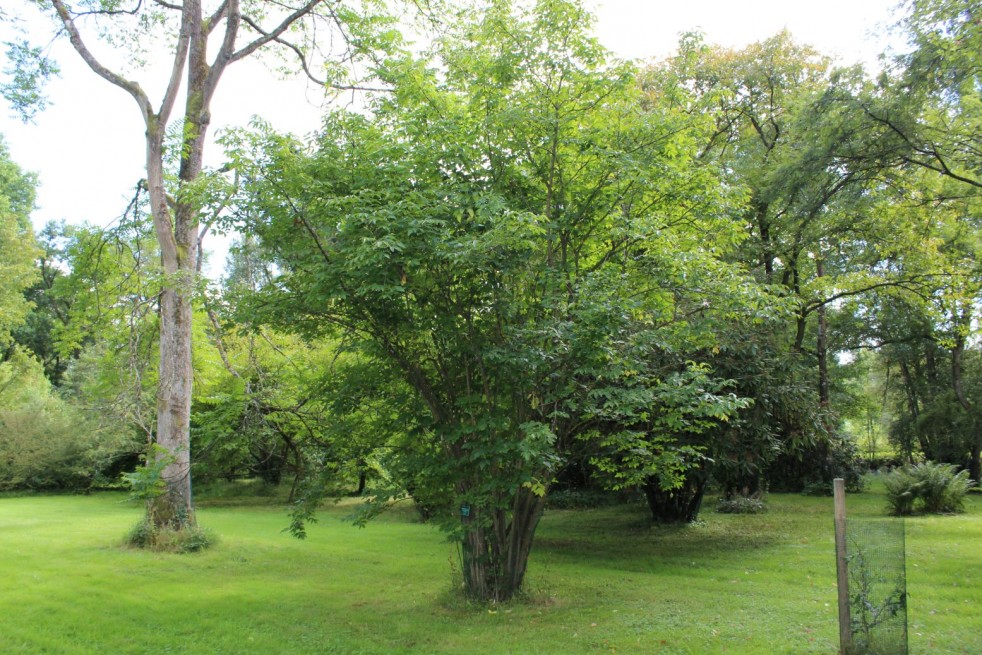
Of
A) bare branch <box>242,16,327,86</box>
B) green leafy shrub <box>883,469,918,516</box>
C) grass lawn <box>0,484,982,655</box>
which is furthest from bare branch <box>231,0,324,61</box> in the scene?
green leafy shrub <box>883,469,918,516</box>

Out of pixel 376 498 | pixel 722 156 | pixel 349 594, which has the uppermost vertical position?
pixel 722 156

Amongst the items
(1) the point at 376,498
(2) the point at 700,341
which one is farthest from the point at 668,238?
(1) the point at 376,498

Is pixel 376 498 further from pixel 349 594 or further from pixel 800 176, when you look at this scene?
pixel 800 176

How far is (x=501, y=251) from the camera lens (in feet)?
22.2

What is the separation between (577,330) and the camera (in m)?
6.73

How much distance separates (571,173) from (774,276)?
31.2 ft

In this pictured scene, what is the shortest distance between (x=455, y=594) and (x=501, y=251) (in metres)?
4.56

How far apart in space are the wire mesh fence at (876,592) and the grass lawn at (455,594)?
106 cm

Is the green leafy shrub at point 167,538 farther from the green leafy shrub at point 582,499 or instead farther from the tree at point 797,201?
the green leafy shrub at point 582,499

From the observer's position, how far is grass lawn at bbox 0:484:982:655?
274 inches

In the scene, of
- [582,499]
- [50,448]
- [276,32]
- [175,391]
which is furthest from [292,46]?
[50,448]

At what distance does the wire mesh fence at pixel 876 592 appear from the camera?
5.50 meters

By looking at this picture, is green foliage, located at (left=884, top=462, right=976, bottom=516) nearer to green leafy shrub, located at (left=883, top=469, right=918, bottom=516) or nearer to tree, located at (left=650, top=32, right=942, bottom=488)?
green leafy shrub, located at (left=883, top=469, right=918, bottom=516)

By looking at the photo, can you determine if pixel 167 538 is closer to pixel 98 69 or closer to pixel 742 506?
pixel 98 69
